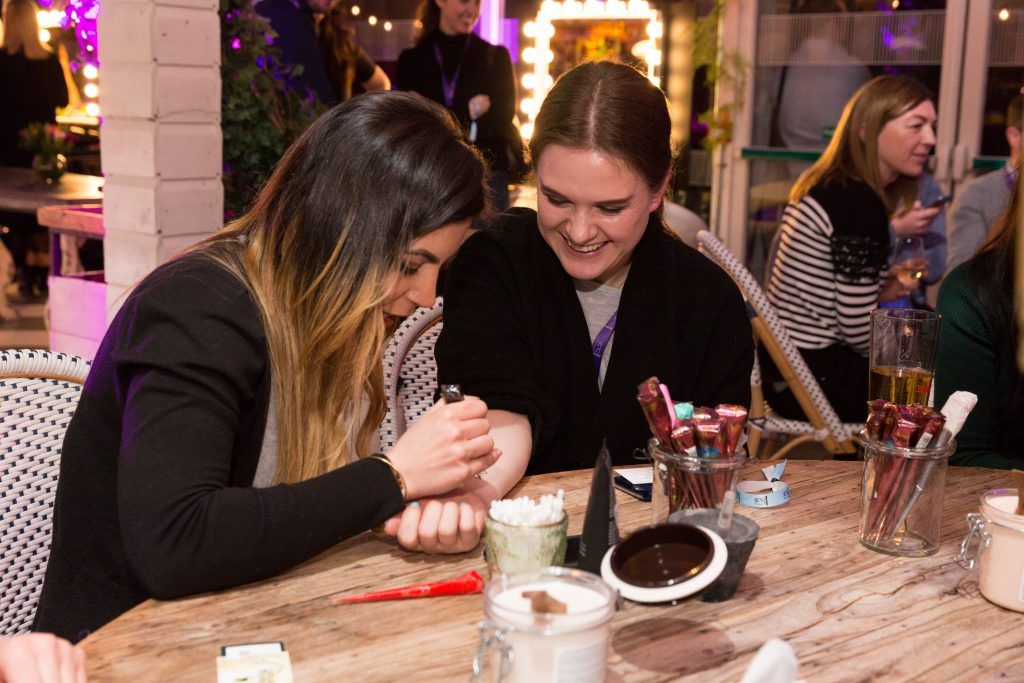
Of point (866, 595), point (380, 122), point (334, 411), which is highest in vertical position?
point (380, 122)

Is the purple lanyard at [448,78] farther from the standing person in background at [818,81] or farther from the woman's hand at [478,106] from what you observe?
the standing person in background at [818,81]

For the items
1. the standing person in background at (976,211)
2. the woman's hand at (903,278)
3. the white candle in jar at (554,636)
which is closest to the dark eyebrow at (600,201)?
the white candle in jar at (554,636)

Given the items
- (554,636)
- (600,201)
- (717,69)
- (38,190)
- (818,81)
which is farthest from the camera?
(717,69)

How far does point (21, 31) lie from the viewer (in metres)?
5.95

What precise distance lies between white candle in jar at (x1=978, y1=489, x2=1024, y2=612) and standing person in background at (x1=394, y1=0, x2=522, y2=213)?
13.0ft

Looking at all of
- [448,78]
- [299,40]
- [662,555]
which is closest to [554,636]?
[662,555]

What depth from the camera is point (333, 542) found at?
1.30m

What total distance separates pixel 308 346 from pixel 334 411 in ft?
0.40

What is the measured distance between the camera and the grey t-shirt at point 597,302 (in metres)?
2.03

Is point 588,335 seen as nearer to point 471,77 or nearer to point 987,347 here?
point 987,347

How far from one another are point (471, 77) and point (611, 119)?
3382 millimetres

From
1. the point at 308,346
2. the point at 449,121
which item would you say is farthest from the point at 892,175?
the point at 308,346

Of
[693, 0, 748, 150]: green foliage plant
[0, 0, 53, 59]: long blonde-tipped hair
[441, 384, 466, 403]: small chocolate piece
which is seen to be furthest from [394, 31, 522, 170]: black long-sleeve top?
[441, 384, 466, 403]: small chocolate piece

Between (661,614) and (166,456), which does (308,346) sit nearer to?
(166,456)
